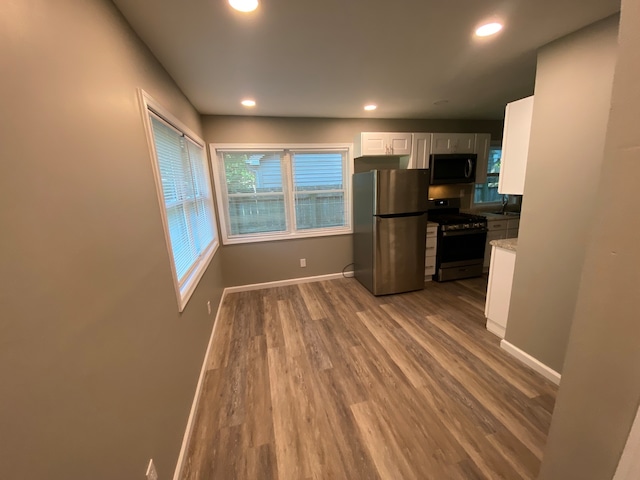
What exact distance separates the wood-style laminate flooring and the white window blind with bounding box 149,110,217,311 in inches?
33.3

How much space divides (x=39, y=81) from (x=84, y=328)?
28.9 inches

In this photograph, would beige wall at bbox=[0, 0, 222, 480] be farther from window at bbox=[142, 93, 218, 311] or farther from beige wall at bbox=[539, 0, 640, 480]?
beige wall at bbox=[539, 0, 640, 480]

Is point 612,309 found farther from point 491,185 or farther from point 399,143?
point 491,185

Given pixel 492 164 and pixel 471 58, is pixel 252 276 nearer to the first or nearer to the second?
pixel 471 58

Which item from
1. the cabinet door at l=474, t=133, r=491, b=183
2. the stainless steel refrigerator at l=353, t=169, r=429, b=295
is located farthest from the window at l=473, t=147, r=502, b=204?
the stainless steel refrigerator at l=353, t=169, r=429, b=295

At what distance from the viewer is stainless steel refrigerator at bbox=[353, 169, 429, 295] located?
10.1ft

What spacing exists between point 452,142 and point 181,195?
3.69 m

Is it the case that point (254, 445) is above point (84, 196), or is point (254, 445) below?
below

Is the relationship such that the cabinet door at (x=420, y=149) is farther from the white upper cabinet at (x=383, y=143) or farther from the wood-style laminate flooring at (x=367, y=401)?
the wood-style laminate flooring at (x=367, y=401)

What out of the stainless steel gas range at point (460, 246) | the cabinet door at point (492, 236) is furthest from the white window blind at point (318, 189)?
the cabinet door at point (492, 236)

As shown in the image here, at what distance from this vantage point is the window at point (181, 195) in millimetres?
1582

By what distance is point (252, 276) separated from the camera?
12.1 ft

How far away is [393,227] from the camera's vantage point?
10.4ft

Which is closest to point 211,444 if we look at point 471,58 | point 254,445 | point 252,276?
point 254,445
